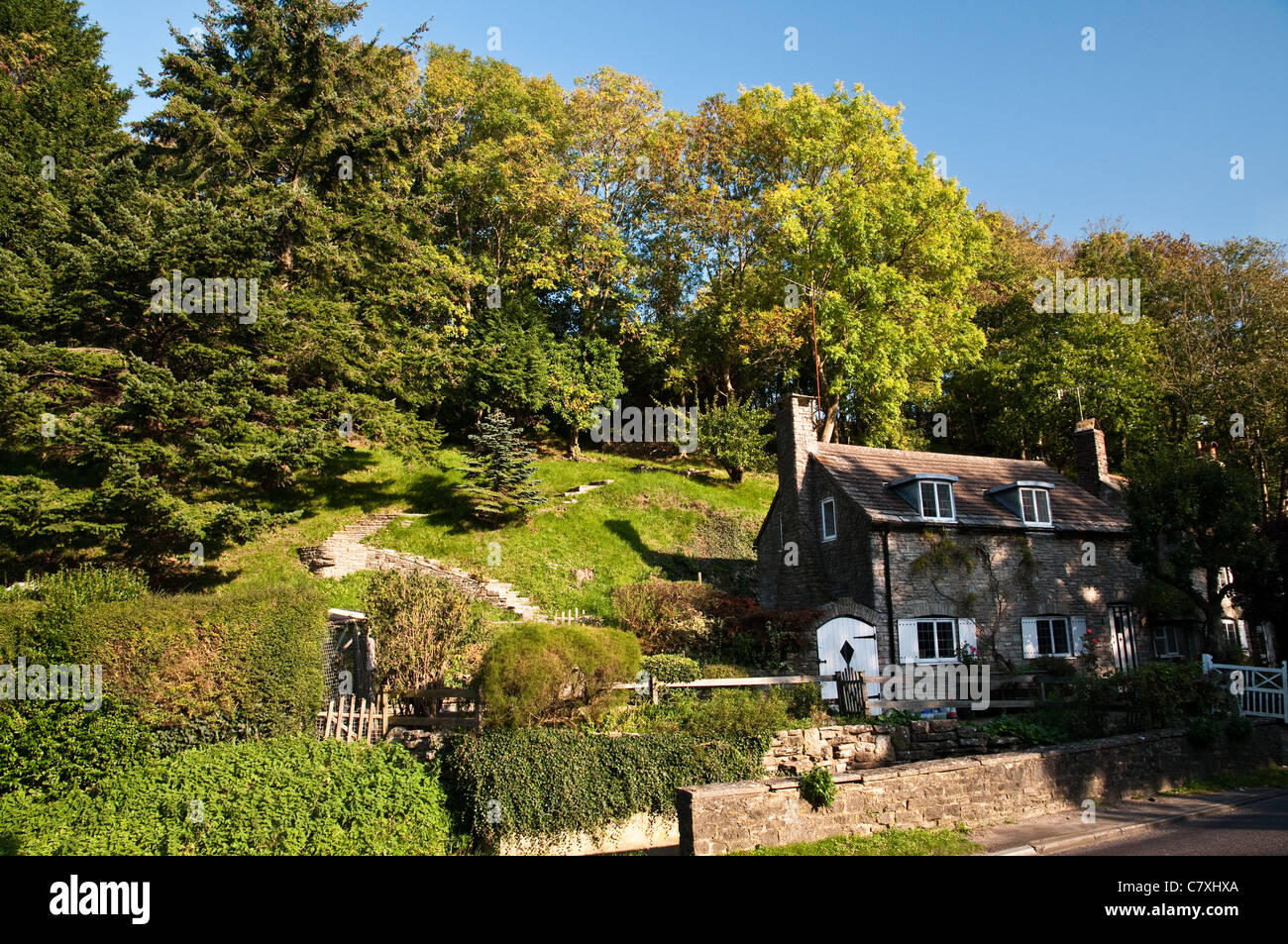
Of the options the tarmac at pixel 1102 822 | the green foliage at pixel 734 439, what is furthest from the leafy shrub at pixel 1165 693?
the green foliage at pixel 734 439

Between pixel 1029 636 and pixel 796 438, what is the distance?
9816mm

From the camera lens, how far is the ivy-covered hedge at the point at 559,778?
470 inches

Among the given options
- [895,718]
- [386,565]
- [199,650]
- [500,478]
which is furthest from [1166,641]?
[199,650]

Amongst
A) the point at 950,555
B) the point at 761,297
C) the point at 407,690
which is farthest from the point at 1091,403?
the point at 407,690

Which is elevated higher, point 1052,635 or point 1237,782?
point 1052,635

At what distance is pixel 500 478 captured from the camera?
1160 inches

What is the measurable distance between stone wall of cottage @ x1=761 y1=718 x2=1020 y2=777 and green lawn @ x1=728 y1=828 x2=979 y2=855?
3.28 metres

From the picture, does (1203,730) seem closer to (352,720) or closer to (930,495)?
(930,495)

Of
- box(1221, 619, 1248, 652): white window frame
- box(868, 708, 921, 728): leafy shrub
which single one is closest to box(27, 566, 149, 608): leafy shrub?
box(868, 708, 921, 728): leafy shrub

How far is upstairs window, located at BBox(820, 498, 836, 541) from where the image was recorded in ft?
78.6

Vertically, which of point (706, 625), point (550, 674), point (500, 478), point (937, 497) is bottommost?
point (550, 674)

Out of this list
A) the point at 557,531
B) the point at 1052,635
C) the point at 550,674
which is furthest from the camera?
the point at 557,531
